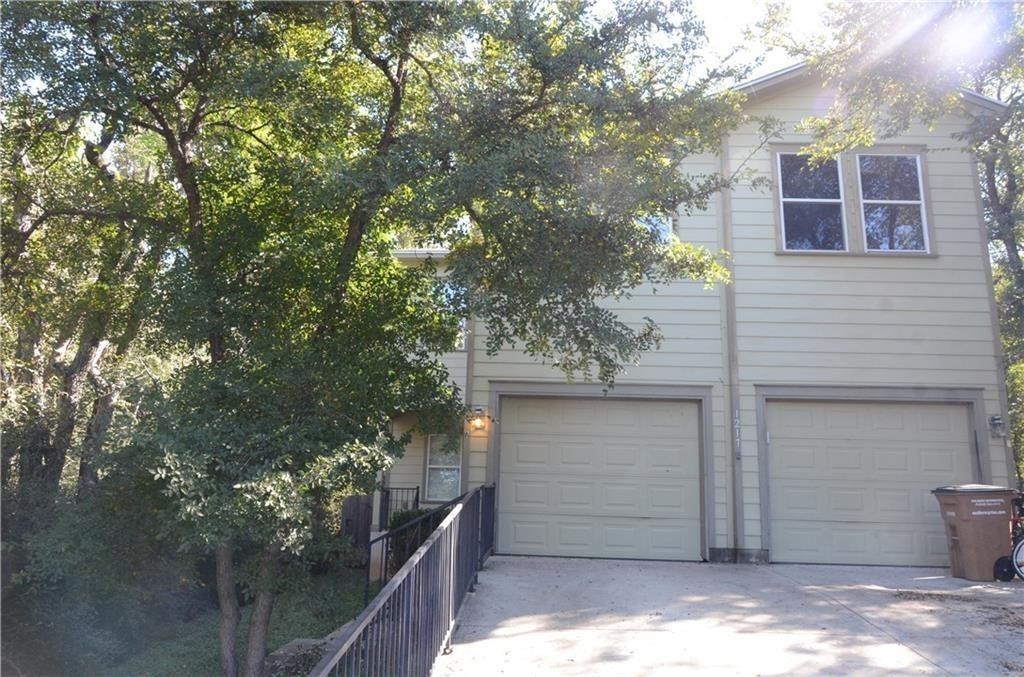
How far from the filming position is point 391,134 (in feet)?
21.8

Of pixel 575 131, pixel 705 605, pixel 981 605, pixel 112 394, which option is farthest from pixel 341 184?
pixel 981 605

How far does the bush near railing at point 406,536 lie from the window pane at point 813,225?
5713mm

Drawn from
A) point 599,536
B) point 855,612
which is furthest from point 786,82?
point 855,612

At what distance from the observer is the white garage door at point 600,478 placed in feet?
30.0

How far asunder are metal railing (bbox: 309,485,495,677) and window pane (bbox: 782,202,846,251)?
5619mm

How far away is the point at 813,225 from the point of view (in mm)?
9680

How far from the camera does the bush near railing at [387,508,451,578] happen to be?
728 centimetres

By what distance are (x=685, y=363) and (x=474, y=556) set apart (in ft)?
12.7

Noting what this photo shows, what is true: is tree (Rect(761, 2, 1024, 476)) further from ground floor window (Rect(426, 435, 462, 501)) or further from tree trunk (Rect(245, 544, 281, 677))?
tree trunk (Rect(245, 544, 281, 677))

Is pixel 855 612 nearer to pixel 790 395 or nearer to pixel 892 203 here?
pixel 790 395

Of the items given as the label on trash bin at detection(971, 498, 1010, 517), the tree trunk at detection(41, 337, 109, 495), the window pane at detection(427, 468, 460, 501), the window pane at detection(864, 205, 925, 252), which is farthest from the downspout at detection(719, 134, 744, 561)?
the tree trunk at detection(41, 337, 109, 495)

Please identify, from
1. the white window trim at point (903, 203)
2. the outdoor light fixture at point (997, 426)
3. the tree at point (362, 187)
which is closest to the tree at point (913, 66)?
the white window trim at point (903, 203)

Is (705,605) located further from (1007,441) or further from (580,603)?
(1007,441)

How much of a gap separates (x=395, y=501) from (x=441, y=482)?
763 mm
